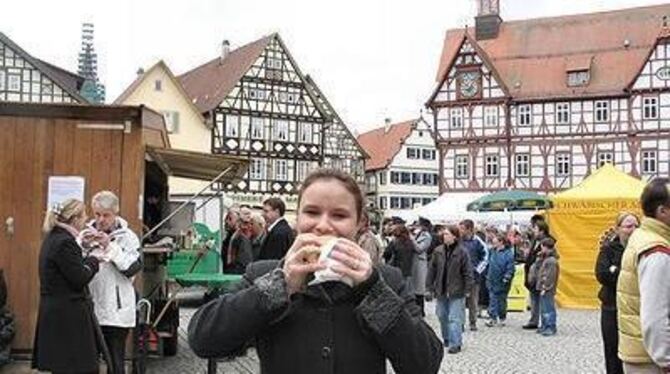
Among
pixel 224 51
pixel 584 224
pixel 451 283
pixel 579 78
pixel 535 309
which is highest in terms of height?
pixel 224 51

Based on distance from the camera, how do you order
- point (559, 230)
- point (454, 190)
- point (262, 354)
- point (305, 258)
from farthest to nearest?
point (454, 190), point (559, 230), point (262, 354), point (305, 258)

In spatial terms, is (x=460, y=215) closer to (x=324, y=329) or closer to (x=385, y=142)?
(x=324, y=329)

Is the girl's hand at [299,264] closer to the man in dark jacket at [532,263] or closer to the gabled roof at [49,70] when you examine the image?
the man in dark jacket at [532,263]

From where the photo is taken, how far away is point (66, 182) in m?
8.69

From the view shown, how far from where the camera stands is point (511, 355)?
11.4 m

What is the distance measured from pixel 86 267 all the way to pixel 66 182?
9.30 ft

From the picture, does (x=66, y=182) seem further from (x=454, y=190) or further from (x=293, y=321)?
(x=454, y=190)

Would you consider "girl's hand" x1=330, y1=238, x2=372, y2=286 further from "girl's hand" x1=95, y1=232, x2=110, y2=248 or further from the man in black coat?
the man in black coat

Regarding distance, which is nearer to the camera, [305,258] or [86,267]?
[305,258]

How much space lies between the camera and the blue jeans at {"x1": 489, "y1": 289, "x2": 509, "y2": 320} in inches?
598

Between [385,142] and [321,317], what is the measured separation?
6760cm

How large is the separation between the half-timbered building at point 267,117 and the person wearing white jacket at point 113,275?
126 feet

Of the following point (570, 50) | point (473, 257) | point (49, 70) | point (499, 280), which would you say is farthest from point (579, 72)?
point (473, 257)

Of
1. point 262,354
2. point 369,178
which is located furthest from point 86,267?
point 369,178
